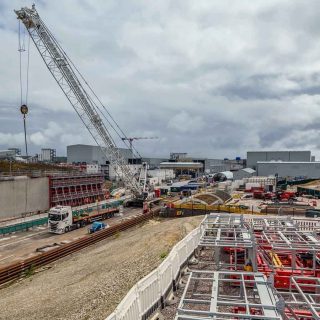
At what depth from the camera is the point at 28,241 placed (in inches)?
1529

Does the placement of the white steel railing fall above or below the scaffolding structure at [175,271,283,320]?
below

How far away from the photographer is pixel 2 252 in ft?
112

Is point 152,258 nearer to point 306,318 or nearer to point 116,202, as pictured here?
point 306,318

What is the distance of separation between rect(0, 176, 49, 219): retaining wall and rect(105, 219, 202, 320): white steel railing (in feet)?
133

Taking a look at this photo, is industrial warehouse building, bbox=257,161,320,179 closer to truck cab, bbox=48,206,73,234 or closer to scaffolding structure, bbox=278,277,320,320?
truck cab, bbox=48,206,73,234

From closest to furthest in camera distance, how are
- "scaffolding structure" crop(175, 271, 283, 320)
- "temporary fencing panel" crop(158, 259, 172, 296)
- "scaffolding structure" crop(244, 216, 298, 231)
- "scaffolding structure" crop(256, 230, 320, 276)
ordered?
"scaffolding structure" crop(175, 271, 283, 320) → "temporary fencing panel" crop(158, 259, 172, 296) → "scaffolding structure" crop(256, 230, 320, 276) → "scaffolding structure" crop(244, 216, 298, 231)

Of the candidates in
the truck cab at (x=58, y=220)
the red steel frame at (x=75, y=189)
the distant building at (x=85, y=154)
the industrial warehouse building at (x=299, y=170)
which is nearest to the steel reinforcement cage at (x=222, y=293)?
the truck cab at (x=58, y=220)

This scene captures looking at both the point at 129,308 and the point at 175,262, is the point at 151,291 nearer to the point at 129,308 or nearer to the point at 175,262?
the point at 129,308

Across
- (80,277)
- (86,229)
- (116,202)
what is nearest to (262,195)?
(116,202)

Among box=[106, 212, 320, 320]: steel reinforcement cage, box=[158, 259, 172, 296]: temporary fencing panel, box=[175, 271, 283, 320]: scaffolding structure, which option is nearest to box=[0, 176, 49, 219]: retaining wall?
box=[106, 212, 320, 320]: steel reinforcement cage

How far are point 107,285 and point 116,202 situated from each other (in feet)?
186

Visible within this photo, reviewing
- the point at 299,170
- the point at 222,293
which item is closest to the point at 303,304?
the point at 222,293

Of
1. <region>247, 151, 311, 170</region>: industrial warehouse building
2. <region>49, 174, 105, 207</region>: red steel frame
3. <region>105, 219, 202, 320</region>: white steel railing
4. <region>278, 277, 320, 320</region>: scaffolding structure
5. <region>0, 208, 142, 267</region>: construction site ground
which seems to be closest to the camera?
<region>278, 277, 320, 320</region>: scaffolding structure

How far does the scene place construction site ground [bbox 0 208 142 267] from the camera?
32.8 meters
